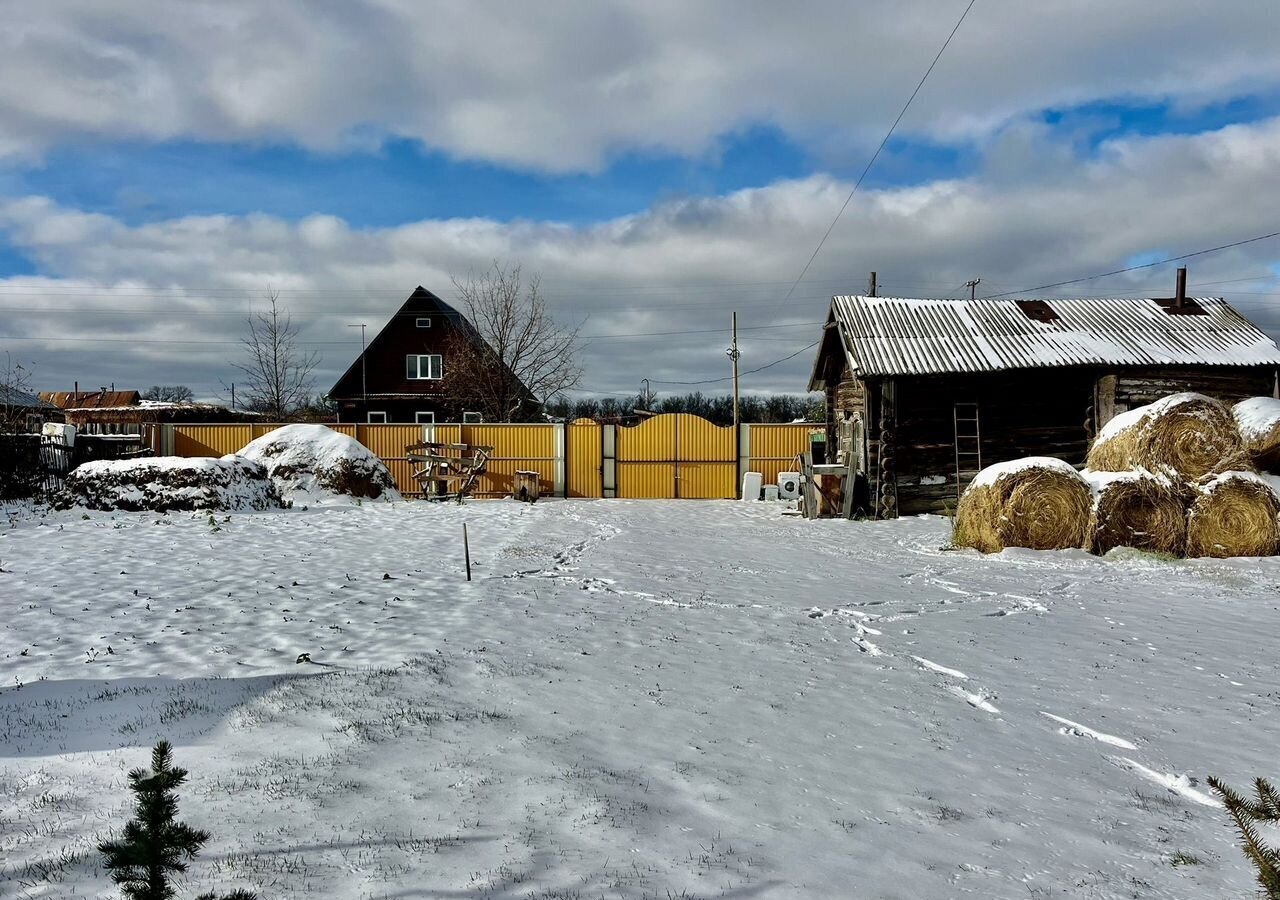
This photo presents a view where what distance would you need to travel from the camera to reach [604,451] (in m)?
22.1

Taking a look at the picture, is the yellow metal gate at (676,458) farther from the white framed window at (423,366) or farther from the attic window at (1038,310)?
the white framed window at (423,366)

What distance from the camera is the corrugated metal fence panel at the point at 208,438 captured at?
2191cm

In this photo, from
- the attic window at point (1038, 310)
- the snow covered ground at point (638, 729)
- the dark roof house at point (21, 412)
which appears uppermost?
the attic window at point (1038, 310)

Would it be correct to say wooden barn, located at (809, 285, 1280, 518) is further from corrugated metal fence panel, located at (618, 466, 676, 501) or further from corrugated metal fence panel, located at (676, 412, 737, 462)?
corrugated metal fence panel, located at (618, 466, 676, 501)

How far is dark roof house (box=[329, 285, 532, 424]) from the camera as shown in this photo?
3534cm

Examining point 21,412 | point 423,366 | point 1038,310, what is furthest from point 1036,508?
point 423,366

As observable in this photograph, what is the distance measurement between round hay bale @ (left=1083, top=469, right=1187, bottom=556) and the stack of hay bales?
0.5 inches

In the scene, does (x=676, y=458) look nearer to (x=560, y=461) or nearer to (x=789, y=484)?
(x=560, y=461)

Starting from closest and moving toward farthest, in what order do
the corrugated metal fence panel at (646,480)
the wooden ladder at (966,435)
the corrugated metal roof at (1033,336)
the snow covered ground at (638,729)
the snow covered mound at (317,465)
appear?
the snow covered ground at (638,729) < the corrugated metal roof at (1033,336) < the wooden ladder at (966,435) < the snow covered mound at (317,465) < the corrugated metal fence panel at (646,480)

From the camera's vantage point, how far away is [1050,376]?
55.0ft

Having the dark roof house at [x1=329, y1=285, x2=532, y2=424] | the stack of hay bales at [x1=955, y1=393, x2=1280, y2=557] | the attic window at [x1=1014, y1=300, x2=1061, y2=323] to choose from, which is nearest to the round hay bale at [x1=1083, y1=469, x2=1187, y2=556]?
the stack of hay bales at [x1=955, y1=393, x2=1280, y2=557]

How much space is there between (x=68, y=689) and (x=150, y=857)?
4.08 m

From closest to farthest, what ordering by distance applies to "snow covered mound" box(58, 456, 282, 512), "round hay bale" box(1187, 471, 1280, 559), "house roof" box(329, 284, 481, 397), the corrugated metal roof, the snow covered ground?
the snow covered ground
"round hay bale" box(1187, 471, 1280, 559)
"snow covered mound" box(58, 456, 282, 512)
the corrugated metal roof
"house roof" box(329, 284, 481, 397)

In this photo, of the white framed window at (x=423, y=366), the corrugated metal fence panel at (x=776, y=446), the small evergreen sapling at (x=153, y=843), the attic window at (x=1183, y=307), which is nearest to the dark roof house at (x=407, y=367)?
the white framed window at (x=423, y=366)
